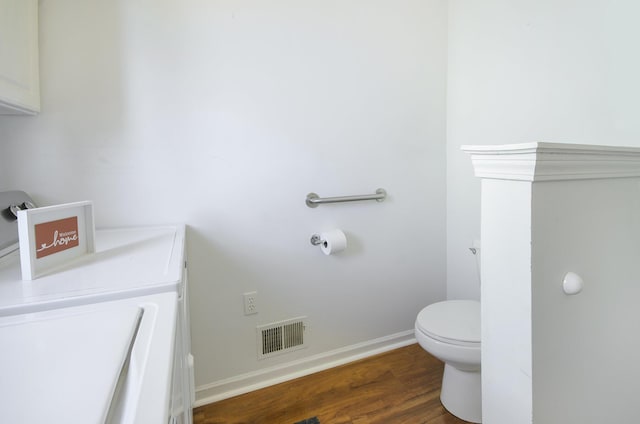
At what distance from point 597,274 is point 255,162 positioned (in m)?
1.34

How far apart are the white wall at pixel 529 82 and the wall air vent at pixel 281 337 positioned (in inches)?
40.0

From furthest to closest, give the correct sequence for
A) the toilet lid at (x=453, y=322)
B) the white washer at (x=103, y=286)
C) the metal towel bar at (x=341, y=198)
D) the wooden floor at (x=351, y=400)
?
the metal towel bar at (x=341, y=198), the wooden floor at (x=351, y=400), the toilet lid at (x=453, y=322), the white washer at (x=103, y=286)

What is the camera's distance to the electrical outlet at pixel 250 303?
1584mm

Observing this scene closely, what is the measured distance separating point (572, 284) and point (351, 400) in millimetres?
1099

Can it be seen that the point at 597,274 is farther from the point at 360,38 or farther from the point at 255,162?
the point at 360,38

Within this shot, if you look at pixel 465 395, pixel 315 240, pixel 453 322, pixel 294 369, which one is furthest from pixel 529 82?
pixel 294 369

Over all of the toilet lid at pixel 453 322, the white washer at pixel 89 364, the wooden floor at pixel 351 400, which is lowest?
the wooden floor at pixel 351 400

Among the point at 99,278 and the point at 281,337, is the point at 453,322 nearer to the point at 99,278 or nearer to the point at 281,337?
the point at 281,337

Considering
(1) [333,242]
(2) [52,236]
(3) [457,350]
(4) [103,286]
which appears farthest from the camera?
(1) [333,242]

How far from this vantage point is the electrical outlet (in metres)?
1.58

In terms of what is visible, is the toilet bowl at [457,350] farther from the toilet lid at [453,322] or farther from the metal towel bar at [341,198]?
the metal towel bar at [341,198]

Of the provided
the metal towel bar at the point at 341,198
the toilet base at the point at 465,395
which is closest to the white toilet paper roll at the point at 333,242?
the metal towel bar at the point at 341,198

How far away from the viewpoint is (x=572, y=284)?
844mm

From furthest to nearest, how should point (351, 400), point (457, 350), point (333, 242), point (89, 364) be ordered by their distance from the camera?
point (333, 242) → point (351, 400) → point (457, 350) → point (89, 364)
